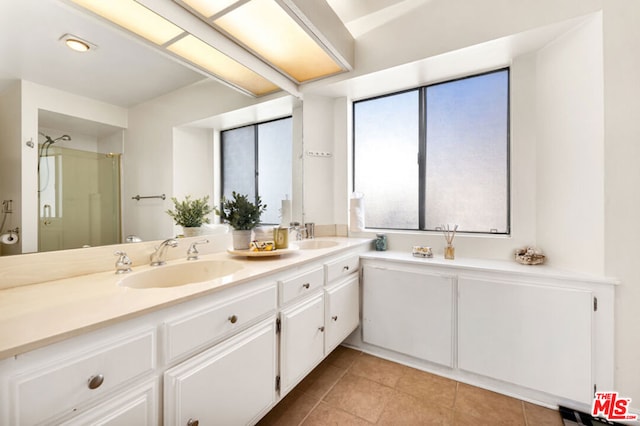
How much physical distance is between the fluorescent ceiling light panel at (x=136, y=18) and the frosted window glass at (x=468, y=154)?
2053mm

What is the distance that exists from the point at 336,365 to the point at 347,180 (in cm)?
164

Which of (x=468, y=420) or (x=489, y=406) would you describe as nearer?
(x=468, y=420)

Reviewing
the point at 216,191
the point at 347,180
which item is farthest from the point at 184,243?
the point at 347,180

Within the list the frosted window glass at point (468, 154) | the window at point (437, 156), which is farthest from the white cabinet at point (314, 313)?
the frosted window glass at point (468, 154)

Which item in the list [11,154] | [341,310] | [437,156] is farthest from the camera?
[437,156]

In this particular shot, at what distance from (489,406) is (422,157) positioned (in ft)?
6.12

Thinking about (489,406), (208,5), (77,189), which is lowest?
(489,406)

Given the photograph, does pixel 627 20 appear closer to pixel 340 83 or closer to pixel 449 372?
pixel 340 83

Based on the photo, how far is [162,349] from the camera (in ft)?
2.76

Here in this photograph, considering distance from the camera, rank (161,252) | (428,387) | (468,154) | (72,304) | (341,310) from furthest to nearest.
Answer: (468,154) < (341,310) < (428,387) < (161,252) < (72,304)

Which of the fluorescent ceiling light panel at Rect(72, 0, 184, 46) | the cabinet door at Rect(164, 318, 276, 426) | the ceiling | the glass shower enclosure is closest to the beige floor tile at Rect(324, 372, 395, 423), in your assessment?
the cabinet door at Rect(164, 318, 276, 426)

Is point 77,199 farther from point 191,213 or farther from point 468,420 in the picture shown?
point 468,420

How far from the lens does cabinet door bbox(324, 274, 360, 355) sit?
5.65ft

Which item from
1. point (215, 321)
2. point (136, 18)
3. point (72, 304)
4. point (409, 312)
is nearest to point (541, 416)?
point (409, 312)
